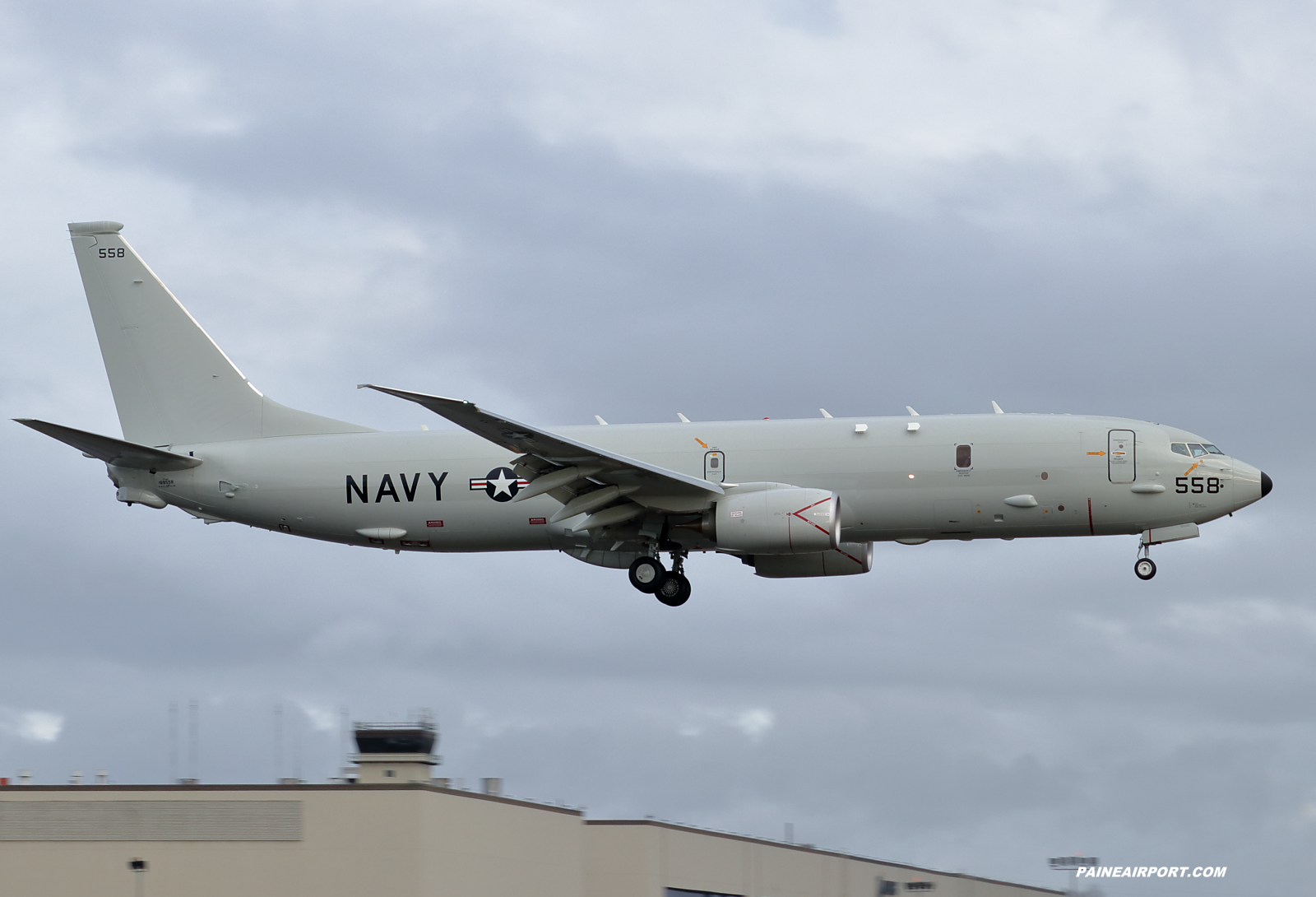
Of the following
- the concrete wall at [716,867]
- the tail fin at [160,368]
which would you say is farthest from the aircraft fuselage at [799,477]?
the concrete wall at [716,867]

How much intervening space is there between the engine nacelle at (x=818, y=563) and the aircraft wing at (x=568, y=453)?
5.78 metres

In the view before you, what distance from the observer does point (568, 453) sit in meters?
42.3

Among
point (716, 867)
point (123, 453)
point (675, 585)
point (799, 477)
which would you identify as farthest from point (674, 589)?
point (716, 867)

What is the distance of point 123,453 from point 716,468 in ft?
56.2

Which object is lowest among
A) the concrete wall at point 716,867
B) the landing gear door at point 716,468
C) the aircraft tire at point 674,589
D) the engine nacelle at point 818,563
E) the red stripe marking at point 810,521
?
the concrete wall at point 716,867

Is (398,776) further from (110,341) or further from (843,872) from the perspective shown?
(843,872)

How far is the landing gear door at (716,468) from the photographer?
4503 cm

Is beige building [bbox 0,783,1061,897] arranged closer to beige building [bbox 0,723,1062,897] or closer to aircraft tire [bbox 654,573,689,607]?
beige building [bbox 0,723,1062,897]

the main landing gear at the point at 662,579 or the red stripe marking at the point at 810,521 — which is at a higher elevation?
the red stripe marking at the point at 810,521

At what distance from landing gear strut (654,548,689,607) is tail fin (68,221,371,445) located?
33.5 feet

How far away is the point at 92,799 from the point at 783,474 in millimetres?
23027

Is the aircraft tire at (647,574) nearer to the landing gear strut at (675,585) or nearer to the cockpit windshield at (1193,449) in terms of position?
the landing gear strut at (675,585)

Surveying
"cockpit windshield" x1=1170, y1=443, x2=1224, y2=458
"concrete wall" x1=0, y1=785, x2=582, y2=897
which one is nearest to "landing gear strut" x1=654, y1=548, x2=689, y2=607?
"concrete wall" x1=0, y1=785, x2=582, y2=897

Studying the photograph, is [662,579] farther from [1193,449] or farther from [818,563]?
[1193,449]
